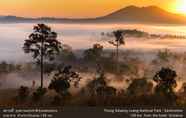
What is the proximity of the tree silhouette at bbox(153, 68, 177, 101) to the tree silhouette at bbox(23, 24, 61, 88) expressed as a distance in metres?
0.47

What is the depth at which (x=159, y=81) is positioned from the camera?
7.07ft

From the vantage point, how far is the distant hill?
212 centimetres

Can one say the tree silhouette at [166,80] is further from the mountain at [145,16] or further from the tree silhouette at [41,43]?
the tree silhouette at [41,43]

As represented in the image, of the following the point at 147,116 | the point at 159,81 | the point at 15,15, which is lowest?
the point at 147,116

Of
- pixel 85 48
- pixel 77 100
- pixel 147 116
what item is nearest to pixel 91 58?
→ pixel 85 48

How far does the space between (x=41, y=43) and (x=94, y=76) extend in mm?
280

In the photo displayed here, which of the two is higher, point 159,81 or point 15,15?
point 15,15

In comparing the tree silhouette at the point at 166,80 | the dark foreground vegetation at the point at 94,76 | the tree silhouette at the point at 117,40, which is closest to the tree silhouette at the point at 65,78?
the dark foreground vegetation at the point at 94,76

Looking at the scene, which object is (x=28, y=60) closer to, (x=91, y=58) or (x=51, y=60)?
(x=51, y=60)

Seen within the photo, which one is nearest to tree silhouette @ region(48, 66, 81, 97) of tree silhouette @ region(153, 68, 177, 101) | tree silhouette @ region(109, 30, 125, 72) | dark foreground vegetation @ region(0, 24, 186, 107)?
dark foreground vegetation @ region(0, 24, 186, 107)

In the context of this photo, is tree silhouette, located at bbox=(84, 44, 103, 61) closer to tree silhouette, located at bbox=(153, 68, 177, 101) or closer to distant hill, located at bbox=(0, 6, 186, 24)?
distant hill, located at bbox=(0, 6, 186, 24)

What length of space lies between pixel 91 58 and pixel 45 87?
0.80ft

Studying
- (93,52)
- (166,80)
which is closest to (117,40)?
(93,52)

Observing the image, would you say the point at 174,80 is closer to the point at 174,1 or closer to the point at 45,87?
the point at 174,1
